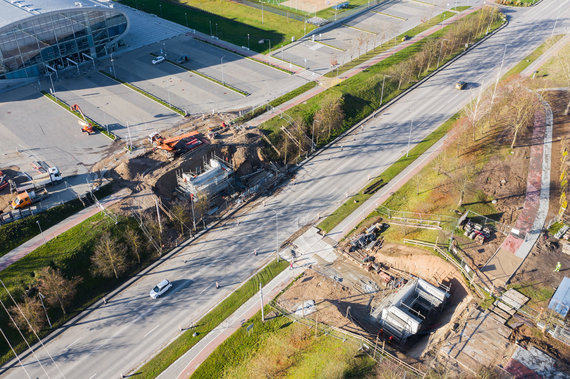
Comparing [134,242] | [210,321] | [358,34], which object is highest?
[358,34]

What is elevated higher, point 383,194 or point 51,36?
point 51,36

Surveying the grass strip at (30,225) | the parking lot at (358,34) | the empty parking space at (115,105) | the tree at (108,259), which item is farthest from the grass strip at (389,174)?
the empty parking space at (115,105)

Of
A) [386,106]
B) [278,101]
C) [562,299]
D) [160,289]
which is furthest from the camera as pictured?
[386,106]

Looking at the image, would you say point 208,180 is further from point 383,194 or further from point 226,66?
point 226,66

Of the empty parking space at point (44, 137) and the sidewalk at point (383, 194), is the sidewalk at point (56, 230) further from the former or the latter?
the sidewalk at point (383, 194)

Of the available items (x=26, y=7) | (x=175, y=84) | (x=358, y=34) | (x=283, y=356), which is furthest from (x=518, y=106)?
(x=26, y=7)

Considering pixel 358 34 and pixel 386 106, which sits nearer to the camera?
pixel 386 106

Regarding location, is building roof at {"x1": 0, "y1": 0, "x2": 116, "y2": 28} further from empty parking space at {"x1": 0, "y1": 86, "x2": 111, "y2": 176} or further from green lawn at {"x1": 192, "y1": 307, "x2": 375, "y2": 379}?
green lawn at {"x1": 192, "y1": 307, "x2": 375, "y2": 379}

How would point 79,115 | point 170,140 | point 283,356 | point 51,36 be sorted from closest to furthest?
point 283,356 → point 170,140 → point 79,115 → point 51,36
